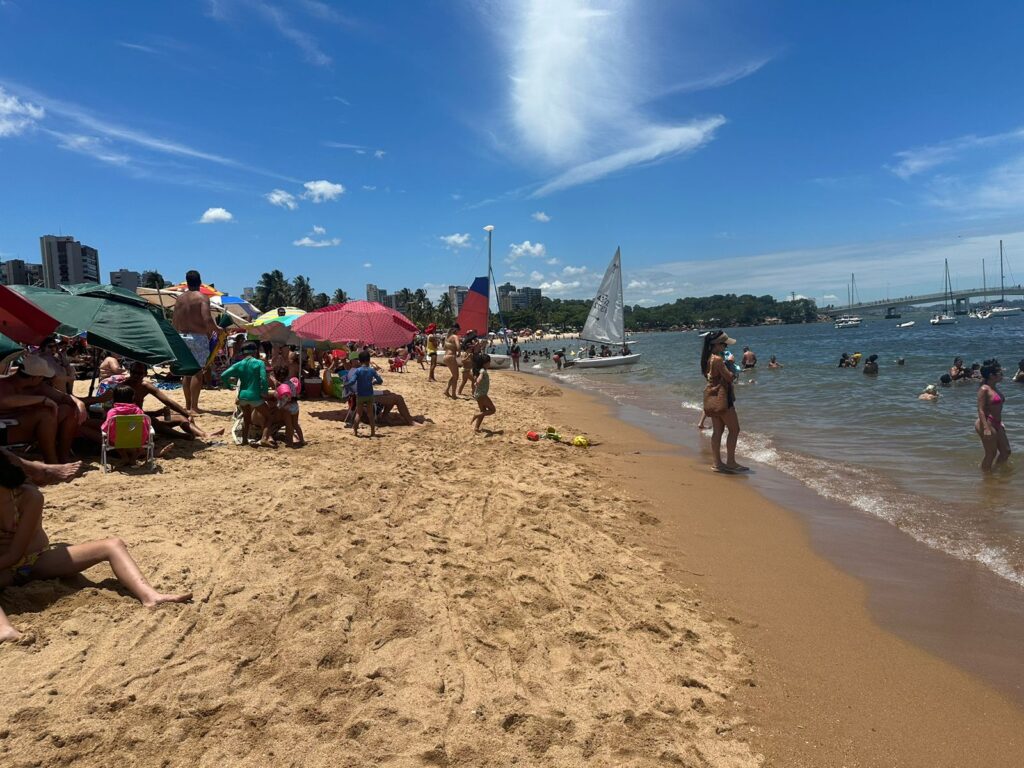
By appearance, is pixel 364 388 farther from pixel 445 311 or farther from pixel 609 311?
pixel 445 311

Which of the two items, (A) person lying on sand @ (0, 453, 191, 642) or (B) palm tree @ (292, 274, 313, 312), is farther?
(B) palm tree @ (292, 274, 313, 312)

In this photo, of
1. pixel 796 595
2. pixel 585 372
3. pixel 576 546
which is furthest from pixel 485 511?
pixel 585 372

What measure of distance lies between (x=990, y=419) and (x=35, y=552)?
940 cm

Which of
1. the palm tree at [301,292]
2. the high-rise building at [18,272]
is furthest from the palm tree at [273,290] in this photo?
the high-rise building at [18,272]

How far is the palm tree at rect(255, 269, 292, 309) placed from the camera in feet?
270

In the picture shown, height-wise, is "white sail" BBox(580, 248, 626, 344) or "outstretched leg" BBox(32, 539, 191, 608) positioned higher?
"white sail" BBox(580, 248, 626, 344)

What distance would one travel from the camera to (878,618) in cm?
377

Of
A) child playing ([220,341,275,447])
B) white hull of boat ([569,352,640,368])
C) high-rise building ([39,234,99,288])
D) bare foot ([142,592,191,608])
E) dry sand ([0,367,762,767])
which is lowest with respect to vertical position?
dry sand ([0,367,762,767])

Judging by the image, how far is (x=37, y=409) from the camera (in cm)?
521

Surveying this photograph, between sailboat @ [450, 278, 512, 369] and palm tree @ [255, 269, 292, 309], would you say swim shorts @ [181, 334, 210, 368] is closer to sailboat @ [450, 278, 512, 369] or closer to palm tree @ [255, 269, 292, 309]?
sailboat @ [450, 278, 512, 369]

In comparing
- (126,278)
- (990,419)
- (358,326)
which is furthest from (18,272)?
(990,419)

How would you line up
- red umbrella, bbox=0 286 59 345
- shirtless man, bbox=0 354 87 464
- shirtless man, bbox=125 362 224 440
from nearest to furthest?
red umbrella, bbox=0 286 59 345 → shirtless man, bbox=0 354 87 464 → shirtless man, bbox=125 362 224 440

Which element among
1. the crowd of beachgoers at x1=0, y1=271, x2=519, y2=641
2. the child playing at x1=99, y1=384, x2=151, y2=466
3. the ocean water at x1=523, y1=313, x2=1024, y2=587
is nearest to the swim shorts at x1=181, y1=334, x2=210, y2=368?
the crowd of beachgoers at x1=0, y1=271, x2=519, y2=641

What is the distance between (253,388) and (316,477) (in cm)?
205
